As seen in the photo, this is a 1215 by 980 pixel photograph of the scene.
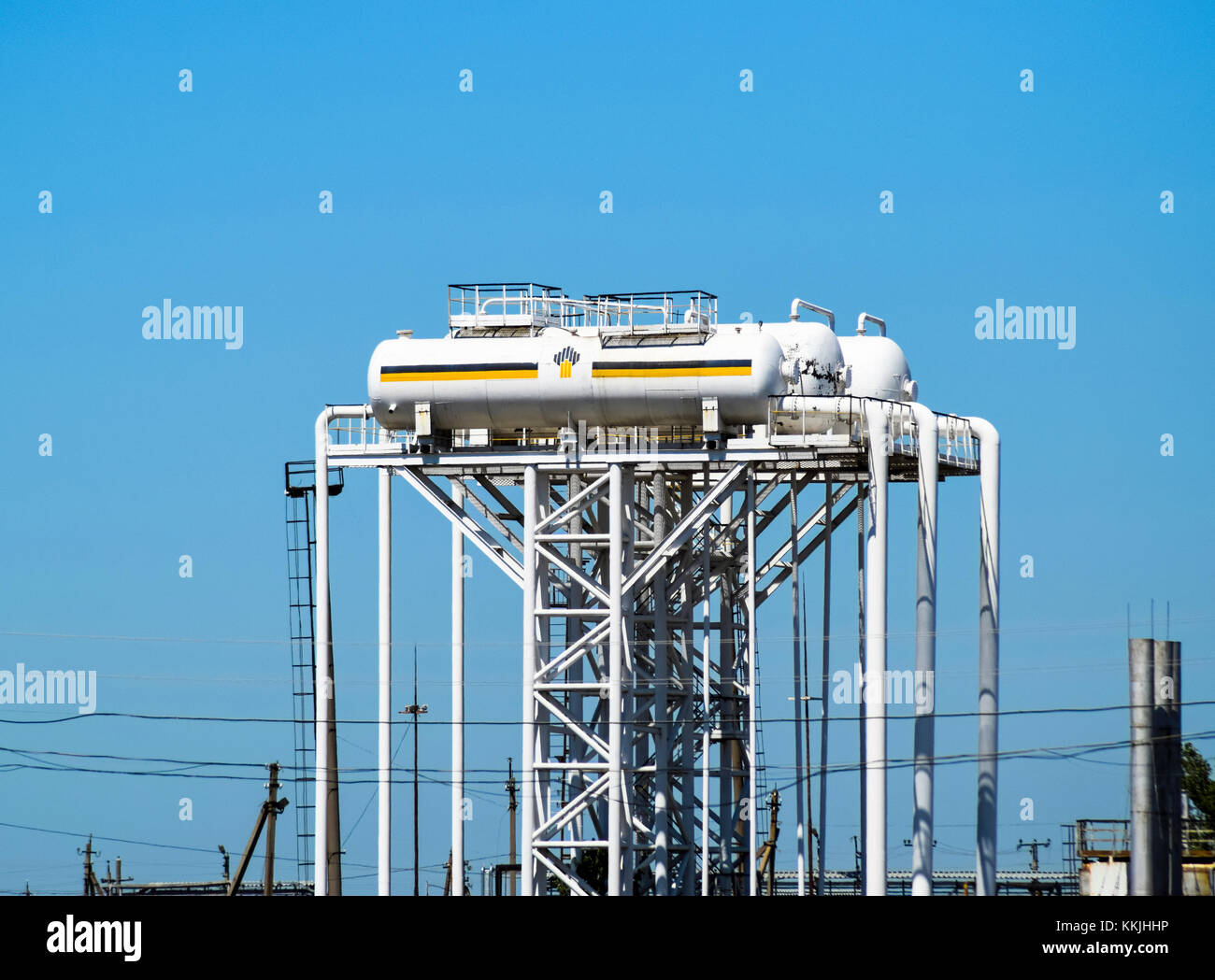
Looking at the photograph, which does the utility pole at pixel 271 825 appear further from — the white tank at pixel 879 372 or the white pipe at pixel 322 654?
the white tank at pixel 879 372

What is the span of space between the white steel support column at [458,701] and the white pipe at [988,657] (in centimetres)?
1217

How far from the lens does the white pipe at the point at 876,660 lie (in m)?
56.1

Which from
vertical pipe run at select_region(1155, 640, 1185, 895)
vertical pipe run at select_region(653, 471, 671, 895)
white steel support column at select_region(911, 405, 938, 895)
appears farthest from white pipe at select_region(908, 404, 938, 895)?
vertical pipe run at select_region(1155, 640, 1185, 895)

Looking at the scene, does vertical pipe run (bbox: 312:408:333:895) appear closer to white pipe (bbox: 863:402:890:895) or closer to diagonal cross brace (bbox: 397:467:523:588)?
diagonal cross brace (bbox: 397:467:523:588)

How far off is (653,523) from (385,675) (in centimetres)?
874

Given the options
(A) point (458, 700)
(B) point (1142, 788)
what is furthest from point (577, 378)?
(B) point (1142, 788)

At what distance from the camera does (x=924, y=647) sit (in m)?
57.2

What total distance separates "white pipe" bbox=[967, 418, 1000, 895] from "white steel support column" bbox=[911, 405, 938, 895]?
1.37m

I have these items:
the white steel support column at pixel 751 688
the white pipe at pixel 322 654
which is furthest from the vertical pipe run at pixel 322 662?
the white steel support column at pixel 751 688

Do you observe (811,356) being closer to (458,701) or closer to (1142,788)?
(458,701)

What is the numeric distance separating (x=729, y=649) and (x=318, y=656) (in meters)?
10.8

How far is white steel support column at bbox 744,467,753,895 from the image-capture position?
189 ft
